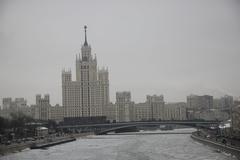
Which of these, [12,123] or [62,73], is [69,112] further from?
[12,123]

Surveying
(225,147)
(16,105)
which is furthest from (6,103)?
(225,147)

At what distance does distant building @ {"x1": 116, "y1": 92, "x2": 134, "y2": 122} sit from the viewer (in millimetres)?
53781

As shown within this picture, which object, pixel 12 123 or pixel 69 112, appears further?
pixel 69 112

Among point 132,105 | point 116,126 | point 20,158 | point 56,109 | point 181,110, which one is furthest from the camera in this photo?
point 181,110

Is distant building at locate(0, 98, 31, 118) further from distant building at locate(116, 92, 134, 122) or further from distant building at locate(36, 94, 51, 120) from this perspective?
distant building at locate(116, 92, 134, 122)

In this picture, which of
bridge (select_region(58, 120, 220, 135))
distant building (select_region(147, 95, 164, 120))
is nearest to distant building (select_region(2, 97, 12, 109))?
bridge (select_region(58, 120, 220, 135))

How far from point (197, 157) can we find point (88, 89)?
31.0 metres

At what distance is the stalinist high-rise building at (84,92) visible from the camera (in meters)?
45.2

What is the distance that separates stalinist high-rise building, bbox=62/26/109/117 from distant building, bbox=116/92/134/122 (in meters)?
6.92

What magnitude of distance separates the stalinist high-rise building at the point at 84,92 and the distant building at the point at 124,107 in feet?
22.7

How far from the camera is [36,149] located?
2112cm

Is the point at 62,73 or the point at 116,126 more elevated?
the point at 62,73

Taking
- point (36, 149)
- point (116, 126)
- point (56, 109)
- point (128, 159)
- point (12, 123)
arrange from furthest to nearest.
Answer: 1. point (56, 109)
2. point (116, 126)
3. point (12, 123)
4. point (36, 149)
5. point (128, 159)

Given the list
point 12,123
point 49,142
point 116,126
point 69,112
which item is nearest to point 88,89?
point 69,112
